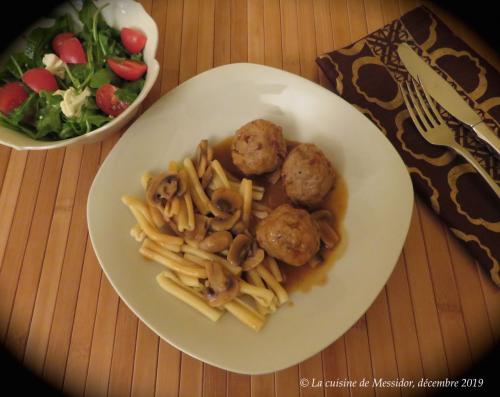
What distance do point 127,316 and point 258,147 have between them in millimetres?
1047

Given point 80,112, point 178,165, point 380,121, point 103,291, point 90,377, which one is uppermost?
point 380,121

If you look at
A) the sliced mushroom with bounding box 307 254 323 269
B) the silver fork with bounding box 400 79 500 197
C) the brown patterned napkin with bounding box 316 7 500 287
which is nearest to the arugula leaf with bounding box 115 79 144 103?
the brown patterned napkin with bounding box 316 7 500 287

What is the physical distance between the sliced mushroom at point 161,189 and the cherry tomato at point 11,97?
2.80 feet

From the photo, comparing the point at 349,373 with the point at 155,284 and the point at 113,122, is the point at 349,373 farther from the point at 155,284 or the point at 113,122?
the point at 113,122

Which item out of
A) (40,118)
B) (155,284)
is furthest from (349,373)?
(40,118)

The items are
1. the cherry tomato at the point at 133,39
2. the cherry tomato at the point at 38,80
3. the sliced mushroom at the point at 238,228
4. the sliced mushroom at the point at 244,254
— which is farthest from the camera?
the cherry tomato at the point at 133,39

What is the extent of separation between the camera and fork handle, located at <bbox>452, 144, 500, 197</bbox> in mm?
2018

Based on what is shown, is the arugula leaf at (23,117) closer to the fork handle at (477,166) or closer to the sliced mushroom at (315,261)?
the sliced mushroom at (315,261)

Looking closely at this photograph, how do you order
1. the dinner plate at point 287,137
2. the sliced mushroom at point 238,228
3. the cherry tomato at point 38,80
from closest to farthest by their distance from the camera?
the dinner plate at point 287,137 → the sliced mushroom at point 238,228 → the cherry tomato at point 38,80

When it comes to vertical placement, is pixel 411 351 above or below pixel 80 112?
below

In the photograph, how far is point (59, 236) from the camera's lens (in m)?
2.09

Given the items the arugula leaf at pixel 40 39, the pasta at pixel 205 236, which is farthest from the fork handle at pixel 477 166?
the arugula leaf at pixel 40 39

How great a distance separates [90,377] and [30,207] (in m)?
0.98

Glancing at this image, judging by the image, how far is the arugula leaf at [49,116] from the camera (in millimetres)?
1996
